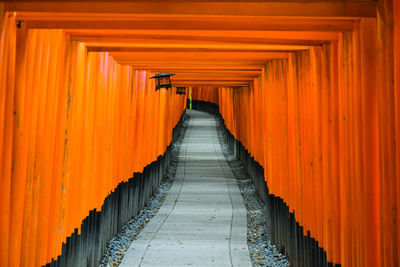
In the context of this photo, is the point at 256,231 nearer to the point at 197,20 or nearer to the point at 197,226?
the point at 197,226

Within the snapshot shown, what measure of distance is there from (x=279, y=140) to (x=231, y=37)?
339 centimetres

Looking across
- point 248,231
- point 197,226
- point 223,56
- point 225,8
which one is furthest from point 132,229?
point 225,8

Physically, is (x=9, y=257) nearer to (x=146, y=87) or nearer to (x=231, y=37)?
(x=231, y=37)

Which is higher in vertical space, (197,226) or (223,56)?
(223,56)

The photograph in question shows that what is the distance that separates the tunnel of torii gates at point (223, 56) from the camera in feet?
11.0

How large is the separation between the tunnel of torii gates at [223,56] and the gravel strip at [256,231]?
5.74ft

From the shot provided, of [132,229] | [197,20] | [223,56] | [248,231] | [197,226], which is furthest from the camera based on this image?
[197,226]

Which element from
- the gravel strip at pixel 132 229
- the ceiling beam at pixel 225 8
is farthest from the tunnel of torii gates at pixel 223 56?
the gravel strip at pixel 132 229

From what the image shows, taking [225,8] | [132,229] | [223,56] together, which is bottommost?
[132,229]

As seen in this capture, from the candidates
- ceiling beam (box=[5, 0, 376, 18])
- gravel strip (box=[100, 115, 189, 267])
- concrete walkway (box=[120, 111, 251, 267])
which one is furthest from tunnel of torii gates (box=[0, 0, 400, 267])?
concrete walkway (box=[120, 111, 251, 267])

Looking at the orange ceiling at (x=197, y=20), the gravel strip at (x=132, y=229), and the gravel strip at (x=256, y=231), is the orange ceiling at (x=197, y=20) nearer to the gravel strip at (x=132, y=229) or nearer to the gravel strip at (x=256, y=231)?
the gravel strip at (x=132, y=229)

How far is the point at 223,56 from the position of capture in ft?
22.5

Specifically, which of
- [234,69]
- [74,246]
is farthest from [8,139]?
[234,69]

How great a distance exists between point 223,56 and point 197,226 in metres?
4.55
